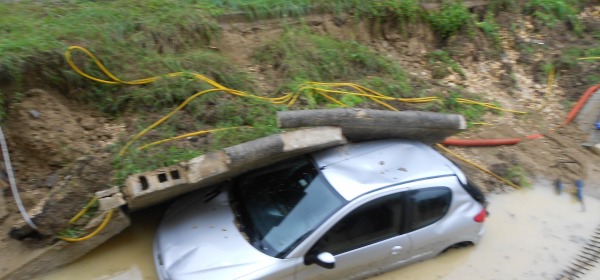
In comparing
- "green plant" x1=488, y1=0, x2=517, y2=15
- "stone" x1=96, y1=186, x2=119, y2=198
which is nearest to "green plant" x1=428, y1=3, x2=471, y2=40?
"green plant" x1=488, y1=0, x2=517, y2=15

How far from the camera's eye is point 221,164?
199 inches

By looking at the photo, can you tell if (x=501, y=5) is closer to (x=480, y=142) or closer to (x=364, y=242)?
(x=480, y=142)

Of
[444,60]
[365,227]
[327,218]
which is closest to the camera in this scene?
[327,218]

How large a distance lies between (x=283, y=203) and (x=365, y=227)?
2.64 ft

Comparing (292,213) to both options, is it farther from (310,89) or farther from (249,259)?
(310,89)

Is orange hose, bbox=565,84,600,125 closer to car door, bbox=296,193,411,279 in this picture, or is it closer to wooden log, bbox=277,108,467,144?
wooden log, bbox=277,108,467,144

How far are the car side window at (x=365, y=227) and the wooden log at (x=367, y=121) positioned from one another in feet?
3.18

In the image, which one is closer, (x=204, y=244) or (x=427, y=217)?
(x=204, y=244)

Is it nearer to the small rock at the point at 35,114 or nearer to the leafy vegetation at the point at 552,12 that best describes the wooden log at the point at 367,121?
the small rock at the point at 35,114

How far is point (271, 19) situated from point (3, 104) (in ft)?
13.0

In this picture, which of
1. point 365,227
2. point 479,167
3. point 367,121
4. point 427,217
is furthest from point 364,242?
point 479,167

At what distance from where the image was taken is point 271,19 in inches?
314

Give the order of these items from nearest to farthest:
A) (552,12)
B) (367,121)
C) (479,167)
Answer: (367,121) < (479,167) < (552,12)

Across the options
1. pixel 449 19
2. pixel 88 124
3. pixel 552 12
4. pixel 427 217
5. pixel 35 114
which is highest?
pixel 552 12
